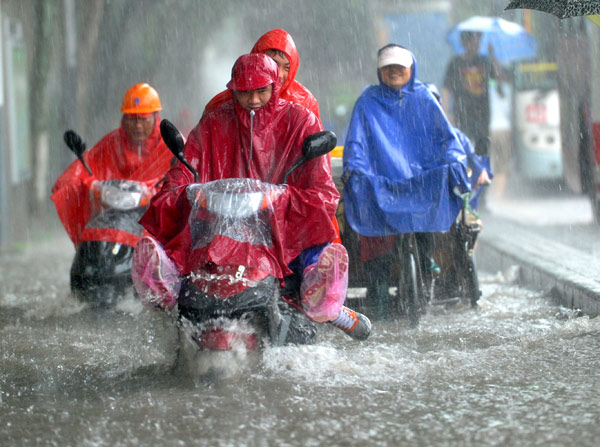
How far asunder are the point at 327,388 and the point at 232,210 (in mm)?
975

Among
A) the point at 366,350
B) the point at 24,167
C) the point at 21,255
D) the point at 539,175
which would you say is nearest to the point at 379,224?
the point at 366,350

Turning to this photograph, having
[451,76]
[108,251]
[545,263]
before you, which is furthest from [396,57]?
[451,76]

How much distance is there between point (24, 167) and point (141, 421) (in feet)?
39.9

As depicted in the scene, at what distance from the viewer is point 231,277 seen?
511 centimetres

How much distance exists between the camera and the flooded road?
4.50 m

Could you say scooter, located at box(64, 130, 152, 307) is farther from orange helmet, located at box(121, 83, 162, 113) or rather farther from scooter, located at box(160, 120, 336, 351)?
scooter, located at box(160, 120, 336, 351)

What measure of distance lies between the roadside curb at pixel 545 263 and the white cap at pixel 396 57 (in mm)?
2019

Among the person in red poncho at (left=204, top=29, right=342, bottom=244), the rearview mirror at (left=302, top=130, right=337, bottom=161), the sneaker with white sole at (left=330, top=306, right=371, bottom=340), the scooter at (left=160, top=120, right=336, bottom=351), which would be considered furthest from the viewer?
the person in red poncho at (left=204, top=29, right=342, bottom=244)

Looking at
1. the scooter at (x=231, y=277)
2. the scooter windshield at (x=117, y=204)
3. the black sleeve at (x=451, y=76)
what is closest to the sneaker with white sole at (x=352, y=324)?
the scooter at (x=231, y=277)

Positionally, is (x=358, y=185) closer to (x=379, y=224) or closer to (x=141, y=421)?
(x=379, y=224)

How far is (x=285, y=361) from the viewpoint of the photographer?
551 cm

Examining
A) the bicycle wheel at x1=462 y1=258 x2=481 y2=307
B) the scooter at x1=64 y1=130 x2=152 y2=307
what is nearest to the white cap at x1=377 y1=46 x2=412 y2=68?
the bicycle wheel at x1=462 y1=258 x2=481 y2=307

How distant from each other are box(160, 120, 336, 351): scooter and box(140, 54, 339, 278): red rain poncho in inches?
1.9

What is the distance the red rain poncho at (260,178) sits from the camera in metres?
5.27
